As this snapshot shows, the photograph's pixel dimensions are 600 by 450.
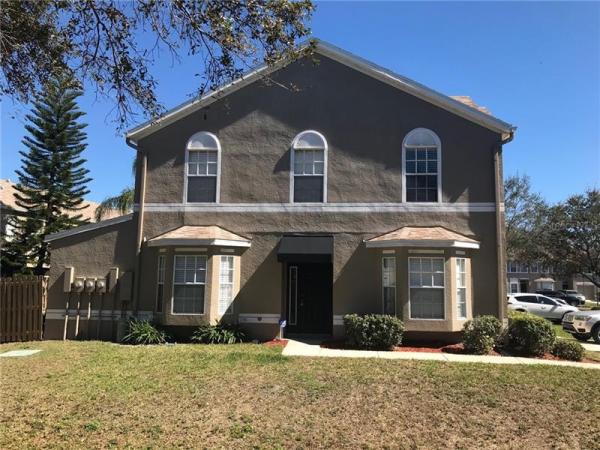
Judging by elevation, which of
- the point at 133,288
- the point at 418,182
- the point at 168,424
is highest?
the point at 418,182

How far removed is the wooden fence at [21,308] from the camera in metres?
13.9

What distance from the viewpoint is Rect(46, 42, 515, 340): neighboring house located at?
1359 centimetres

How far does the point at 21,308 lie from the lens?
46.3ft

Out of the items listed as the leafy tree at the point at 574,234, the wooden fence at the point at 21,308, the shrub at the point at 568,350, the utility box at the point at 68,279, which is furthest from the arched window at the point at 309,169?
the leafy tree at the point at 574,234

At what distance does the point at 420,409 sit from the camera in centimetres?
720

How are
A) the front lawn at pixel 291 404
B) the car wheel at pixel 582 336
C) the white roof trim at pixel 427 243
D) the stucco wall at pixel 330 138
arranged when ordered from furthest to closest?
the car wheel at pixel 582 336 < the stucco wall at pixel 330 138 < the white roof trim at pixel 427 243 < the front lawn at pixel 291 404

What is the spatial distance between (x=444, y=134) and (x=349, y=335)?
21.6 feet

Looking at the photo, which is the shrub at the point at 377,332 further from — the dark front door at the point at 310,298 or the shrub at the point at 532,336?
the shrub at the point at 532,336

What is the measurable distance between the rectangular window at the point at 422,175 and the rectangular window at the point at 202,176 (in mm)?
5976

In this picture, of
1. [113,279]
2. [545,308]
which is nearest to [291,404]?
[113,279]

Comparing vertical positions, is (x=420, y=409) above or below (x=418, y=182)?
below

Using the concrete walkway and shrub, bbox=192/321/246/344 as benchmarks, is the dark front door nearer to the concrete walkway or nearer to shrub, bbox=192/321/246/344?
shrub, bbox=192/321/246/344

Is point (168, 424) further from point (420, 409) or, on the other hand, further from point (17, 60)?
point (17, 60)

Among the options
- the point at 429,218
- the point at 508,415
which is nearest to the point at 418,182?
the point at 429,218
